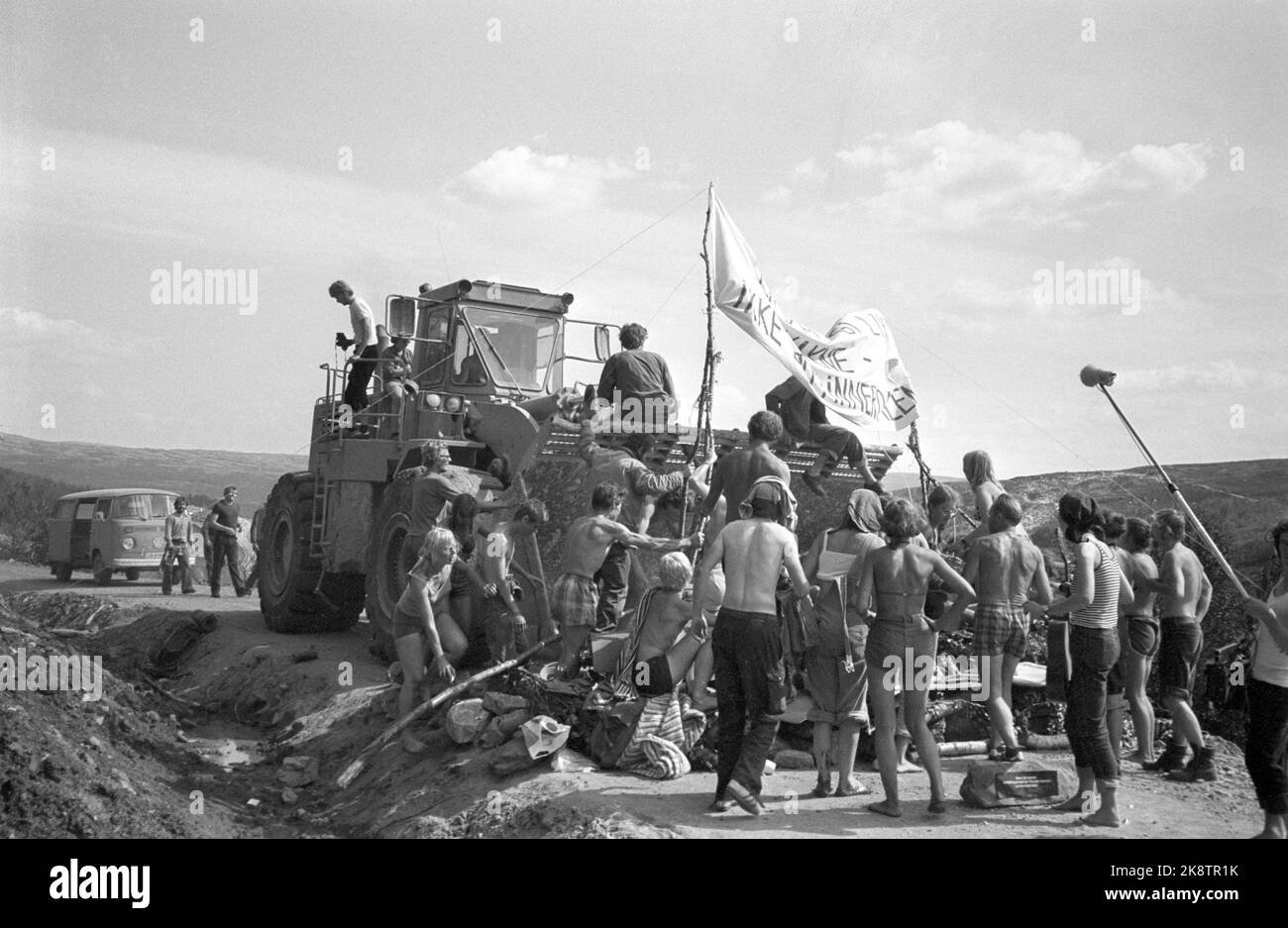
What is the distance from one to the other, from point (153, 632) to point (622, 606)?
811cm

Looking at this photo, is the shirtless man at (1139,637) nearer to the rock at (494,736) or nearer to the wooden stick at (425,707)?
the wooden stick at (425,707)

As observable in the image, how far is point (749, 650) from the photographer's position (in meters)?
6.19

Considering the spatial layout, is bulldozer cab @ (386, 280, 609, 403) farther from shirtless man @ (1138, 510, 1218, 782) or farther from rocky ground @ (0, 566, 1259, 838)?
shirtless man @ (1138, 510, 1218, 782)

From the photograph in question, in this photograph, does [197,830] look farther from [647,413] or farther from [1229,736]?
[1229,736]

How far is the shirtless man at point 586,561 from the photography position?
781cm

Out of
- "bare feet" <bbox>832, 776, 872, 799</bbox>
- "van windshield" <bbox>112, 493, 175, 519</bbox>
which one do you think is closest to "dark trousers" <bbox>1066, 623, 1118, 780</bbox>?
"bare feet" <bbox>832, 776, 872, 799</bbox>

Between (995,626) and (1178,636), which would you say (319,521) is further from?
(1178,636)

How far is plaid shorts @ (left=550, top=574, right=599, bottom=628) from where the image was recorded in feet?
25.8

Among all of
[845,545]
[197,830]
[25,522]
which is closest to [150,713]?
[197,830]

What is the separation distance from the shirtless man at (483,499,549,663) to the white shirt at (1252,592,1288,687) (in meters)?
4.73

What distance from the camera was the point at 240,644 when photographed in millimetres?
12531

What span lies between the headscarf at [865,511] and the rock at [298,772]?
452cm

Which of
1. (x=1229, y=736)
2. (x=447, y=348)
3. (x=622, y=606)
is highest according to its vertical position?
(x=447, y=348)

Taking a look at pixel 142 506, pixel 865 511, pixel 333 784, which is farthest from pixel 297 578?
pixel 142 506
